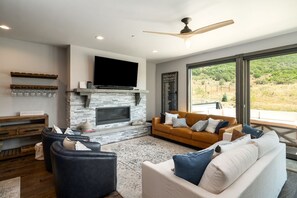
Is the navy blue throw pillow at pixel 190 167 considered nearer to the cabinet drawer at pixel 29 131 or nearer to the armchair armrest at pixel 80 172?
the armchair armrest at pixel 80 172

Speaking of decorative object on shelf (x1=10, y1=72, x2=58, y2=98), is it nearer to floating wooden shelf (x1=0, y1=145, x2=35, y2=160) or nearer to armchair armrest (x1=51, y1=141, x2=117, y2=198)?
floating wooden shelf (x1=0, y1=145, x2=35, y2=160)

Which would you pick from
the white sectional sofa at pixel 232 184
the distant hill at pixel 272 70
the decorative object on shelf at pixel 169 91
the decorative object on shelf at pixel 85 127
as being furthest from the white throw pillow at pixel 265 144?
the decorative object on shelf at pixel 169 91

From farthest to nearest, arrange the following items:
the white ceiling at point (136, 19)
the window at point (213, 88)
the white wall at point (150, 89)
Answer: the white wall at point (150, 89), the window at point (213, 88), the white ceiling at point (136, 19)

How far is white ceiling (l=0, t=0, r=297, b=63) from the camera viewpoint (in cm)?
237

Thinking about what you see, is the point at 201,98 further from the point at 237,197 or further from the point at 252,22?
the point at 237,197

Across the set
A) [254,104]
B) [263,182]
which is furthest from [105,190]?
[254,104]

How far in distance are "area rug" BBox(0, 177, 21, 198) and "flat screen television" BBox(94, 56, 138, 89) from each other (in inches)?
107

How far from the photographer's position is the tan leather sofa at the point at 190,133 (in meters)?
3.72

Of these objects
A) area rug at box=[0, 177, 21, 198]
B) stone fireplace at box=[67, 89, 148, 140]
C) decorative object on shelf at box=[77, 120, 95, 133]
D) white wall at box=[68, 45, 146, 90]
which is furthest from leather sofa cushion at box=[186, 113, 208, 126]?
area rug at box=[0, 177, 21, 198]

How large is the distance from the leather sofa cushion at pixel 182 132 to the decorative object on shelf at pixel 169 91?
165cm

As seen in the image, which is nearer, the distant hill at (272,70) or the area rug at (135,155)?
the area rug at (135,155)

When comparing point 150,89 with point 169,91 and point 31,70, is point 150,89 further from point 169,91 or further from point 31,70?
point 31,70

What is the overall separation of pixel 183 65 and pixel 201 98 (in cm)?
130

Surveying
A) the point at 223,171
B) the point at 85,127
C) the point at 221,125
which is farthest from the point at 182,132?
the point at 223,171
